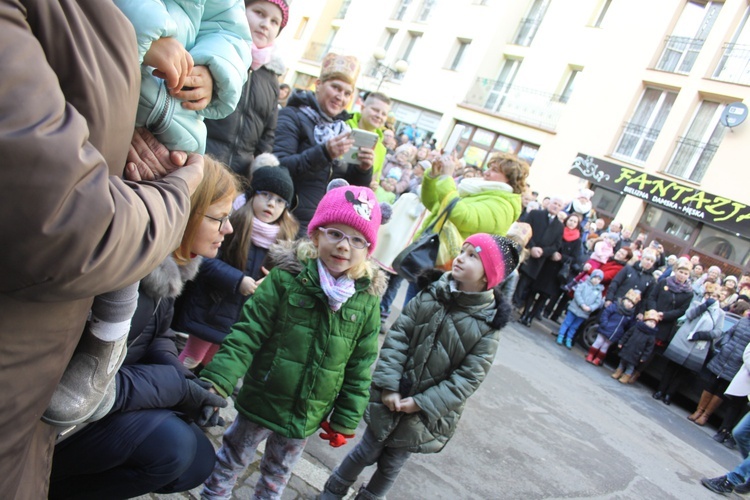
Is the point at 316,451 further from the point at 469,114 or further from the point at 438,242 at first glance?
the point at 469,114

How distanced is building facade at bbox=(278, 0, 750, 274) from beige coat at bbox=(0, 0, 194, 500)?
60.1 ft

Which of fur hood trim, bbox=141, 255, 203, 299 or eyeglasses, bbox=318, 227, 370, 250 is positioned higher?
eyeglasses, bbox=318, 227, 370, 250

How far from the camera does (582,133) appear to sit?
19547 millimetres

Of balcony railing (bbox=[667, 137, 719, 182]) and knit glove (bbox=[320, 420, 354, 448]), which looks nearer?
knit glove (bbox=[320, 420, 354, 448])

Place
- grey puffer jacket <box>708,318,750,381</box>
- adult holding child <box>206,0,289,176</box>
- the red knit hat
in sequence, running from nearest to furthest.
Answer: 1. the red knit hat
2. adult holding child <box>206,0,289,176</box>
3. grey puffer jacket <box>708,318,750,381</box>

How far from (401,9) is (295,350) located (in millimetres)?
29379

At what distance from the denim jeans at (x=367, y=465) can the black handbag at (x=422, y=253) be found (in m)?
1.56

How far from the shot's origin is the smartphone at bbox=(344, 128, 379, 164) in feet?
12.2

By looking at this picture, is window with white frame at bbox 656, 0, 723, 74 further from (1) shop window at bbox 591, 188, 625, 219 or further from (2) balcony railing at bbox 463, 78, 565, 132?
(1) shop window at bbox 591, 188, 625, 219

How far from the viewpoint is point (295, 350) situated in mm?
2479

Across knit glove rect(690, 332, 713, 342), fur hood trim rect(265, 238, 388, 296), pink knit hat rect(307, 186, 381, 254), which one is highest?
knit glove rect(690, 332, 713, 342)

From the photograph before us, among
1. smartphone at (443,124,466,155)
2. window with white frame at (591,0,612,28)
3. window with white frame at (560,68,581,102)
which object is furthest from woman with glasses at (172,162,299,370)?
window with white frame at (591,0,612,28)

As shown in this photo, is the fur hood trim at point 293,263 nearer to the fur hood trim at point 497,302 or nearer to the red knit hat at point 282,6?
the fur hood trim at point 497,302

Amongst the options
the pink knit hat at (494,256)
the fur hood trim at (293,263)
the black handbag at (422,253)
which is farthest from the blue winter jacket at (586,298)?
the fur hood trim at (293,263)
